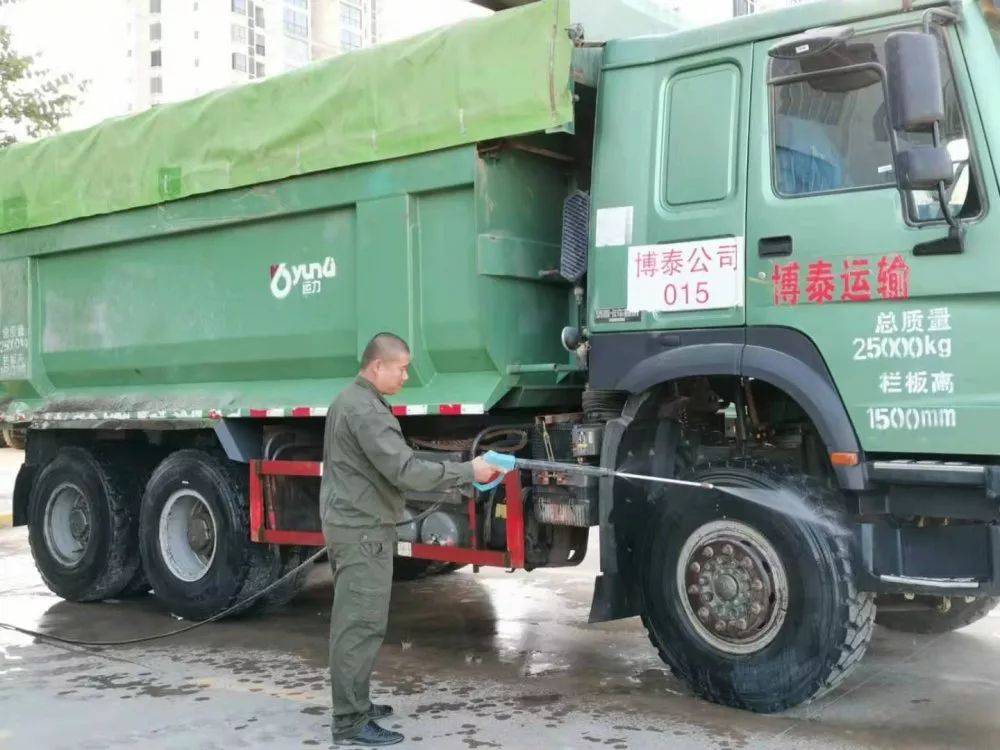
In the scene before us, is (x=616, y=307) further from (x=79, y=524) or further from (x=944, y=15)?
(x=79, y=524)

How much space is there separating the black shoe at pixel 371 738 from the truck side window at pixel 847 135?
9.27 feet

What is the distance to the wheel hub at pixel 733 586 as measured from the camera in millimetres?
4887

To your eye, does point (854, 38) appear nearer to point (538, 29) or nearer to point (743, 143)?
point (743, 143)

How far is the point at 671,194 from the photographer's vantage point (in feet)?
17.1

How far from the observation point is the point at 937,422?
14.7 ft

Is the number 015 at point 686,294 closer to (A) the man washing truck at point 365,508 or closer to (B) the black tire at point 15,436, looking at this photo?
(A) the man washing truck at point 365,508

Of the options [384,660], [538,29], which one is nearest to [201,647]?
[384,660]

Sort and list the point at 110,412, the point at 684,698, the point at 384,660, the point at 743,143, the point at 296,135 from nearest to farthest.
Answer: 1. the point at 743,143
2. the point at 684,698
3. the point at 384,660
4. the point at 296,135
5. the point at 110,412

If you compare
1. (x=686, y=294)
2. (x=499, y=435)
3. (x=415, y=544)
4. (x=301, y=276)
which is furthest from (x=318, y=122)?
(x=686, y=294)

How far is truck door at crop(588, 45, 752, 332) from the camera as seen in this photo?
5.04 meters

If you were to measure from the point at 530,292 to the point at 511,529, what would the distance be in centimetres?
123

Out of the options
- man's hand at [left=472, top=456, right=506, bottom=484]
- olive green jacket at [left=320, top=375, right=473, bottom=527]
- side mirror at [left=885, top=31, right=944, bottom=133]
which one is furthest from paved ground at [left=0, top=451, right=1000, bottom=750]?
side mirror at [left=885, top=31, right=944, bottom=133]

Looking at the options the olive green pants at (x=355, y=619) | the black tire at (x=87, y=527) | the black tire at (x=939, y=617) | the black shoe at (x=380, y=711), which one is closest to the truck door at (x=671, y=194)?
the olive green pants at (x=355, y=619)

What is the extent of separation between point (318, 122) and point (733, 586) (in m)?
3.52
